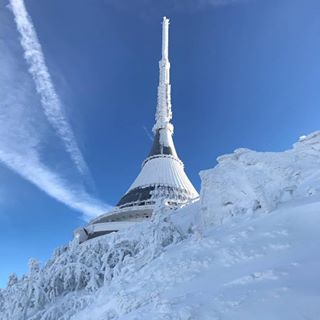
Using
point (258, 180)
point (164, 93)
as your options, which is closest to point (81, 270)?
point (258, 180)

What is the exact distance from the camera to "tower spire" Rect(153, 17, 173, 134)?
56656 millimetres

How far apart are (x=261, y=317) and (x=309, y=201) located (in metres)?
4.37

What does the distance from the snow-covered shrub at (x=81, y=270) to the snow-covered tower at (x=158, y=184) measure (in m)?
11.1

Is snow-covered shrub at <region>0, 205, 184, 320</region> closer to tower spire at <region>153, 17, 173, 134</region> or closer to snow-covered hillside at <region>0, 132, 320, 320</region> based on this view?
snow-covered hillside at <region>0, 132, 320, 320</region>

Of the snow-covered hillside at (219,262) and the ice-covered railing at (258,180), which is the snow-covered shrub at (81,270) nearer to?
the snow-covered hillside at (219,262)

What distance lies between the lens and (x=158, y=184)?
4366 centimetres

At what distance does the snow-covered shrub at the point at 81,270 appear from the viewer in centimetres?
1372

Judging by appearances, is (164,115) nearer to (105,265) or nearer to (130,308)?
(105,265)

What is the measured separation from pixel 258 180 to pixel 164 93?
46.4m

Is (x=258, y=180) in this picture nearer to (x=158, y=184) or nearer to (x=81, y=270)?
A: (x=81, y=270)

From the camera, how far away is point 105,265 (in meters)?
15.4

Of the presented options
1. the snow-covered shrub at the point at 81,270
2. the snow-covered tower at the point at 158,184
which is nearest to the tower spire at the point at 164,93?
the snow-covered tower at the point at 158,184

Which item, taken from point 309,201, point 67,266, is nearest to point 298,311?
point 309,201

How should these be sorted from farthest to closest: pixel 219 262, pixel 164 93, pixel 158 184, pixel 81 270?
1. pixel 164 93
2. pixel 158 184
3. pixel 81 270
4. pixel 219 262
